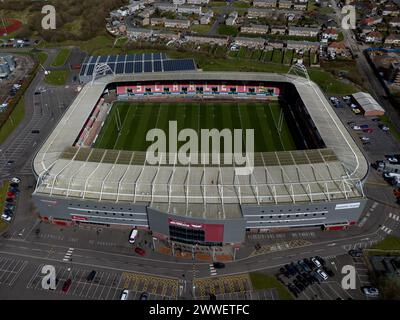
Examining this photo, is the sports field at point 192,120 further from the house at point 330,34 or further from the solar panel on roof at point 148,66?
the house at point 330,34

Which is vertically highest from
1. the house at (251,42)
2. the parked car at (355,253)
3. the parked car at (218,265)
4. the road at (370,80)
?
the house at (251,42)

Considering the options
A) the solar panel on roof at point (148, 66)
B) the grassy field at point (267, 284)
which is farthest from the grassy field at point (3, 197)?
the solar panel on roof at point (148, 66)

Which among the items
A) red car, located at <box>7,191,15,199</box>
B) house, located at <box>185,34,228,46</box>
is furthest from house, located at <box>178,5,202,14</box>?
red car, located at <box>7,191,15,199</box>

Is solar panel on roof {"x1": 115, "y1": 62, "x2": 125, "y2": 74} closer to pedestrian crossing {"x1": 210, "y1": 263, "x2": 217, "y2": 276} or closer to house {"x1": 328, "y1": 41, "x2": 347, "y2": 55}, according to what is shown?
pedestrian crossing {"x1": 210, "y1": 263, "x2": 217, "y2": 276}

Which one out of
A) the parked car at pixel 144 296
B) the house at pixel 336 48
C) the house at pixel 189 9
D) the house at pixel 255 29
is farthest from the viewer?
the house at pixel 189 9

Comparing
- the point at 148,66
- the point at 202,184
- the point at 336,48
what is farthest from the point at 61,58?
the point at 336,48
